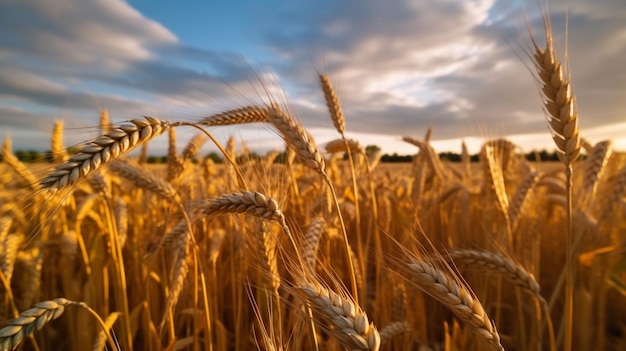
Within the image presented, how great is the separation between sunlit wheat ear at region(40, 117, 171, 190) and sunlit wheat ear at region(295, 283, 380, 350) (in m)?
0.64

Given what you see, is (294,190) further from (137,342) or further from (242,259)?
(137,342)

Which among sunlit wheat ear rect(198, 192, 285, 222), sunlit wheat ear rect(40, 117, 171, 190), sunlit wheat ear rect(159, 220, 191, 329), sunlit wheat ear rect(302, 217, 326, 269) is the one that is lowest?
sunlit wheat ear rect(159, 220, 191, 329)

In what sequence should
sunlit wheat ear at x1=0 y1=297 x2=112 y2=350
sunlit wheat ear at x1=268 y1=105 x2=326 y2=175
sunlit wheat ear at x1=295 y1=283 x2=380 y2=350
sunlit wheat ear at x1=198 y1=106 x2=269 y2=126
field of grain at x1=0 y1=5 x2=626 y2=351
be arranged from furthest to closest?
1. sunlit wheat ear at x1=198 y1=106 x2=269 y2=126
2. sunlit wheat ear at x1=268 y1=105 x2=326 y2=175
3. field of grain at x1=0 y1=5 x2=626 y2=351
4. sunlit wheat ear at x1=0 y1=297 x2=112 y2=350
5. sunlit wheat ear at x1=295 y1=283 x2=380 y2=350

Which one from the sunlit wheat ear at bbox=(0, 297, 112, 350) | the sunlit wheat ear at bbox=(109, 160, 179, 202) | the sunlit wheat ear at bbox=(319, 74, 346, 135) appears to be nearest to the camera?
the sunlit wheat ear at bbox=(0, 297, 112, 350)

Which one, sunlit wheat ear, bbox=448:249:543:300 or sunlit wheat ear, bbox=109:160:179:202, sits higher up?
sunlit wheat ear, bbox=109:160:179:202

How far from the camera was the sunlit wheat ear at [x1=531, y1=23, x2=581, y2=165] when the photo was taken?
4.11 ft

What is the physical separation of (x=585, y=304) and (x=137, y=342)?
2819 mm

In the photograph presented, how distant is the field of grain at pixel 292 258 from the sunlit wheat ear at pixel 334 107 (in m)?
A: 0.01

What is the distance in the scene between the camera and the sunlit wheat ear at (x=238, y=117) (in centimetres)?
165

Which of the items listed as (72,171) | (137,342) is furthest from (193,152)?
(72,171)

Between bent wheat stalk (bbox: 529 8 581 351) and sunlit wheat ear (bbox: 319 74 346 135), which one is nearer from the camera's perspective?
bent wheat stalk (bbox: 529 8 581 351)

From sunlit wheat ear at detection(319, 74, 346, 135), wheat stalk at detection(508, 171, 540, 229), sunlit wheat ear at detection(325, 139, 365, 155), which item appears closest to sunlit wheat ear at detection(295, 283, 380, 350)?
sunlit wheat ear at detection(319, 74, 346, 135)

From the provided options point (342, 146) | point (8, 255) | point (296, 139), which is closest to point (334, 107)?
point (342, 146)

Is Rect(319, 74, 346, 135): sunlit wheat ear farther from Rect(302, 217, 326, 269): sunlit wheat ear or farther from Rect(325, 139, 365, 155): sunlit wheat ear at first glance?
Rect(302, 217, 326, 269): sunlit wheat ear
